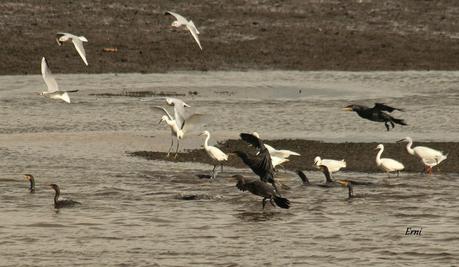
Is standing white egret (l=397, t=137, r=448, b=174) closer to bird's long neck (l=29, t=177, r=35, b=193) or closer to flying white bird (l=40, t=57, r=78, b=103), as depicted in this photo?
bird's long neck (l=29, t=177, r=35, b=193)

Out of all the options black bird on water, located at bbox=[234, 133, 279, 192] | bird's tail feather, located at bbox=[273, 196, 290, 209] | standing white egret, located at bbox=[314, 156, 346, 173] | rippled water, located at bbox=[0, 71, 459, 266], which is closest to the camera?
rippled water, located at bbox=[0, 71, 459, 266]

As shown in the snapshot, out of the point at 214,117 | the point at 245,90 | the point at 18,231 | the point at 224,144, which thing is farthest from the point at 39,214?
the point at 245,90

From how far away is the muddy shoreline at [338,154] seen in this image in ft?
71.9

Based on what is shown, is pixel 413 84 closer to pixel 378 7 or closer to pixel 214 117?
pixel 214 117

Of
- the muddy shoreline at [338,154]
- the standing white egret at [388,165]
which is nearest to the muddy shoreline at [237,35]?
the muddy shoreline at [338,154]

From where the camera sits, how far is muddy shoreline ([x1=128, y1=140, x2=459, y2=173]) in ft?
71.9

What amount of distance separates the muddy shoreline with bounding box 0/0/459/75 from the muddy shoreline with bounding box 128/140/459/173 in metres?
13.5

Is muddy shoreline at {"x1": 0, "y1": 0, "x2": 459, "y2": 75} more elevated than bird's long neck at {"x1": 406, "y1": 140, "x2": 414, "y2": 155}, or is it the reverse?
bird's long neck at {"x1": 406, "y1": 140, "x2": 414, "y2": 155}

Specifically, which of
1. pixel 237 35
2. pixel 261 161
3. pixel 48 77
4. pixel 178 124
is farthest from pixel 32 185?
pixel 237 35

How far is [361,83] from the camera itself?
3528cm

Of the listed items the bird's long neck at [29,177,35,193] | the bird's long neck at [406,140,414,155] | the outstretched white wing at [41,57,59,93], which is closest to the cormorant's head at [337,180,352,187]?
the bird's long neck at [406,140,414,155]

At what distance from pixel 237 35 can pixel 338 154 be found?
19.2 meters

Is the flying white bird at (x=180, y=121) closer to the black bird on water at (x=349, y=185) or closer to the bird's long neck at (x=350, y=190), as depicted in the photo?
the black bird on water at (x=349, y=185)

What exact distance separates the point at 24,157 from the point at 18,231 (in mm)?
6621
